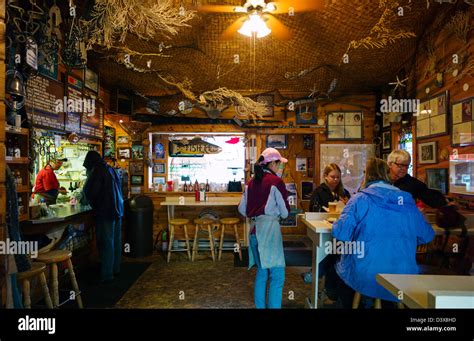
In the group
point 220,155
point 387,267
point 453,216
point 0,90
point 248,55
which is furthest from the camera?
point 220,155

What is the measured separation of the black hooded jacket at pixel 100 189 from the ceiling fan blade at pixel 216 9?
7.63 ft

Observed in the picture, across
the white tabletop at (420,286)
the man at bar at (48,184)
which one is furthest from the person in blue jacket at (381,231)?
the man at bar at (48,184)

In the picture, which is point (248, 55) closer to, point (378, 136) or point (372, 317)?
point (378, 136)

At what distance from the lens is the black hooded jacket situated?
363 centimetres

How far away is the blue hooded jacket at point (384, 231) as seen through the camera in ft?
5.96

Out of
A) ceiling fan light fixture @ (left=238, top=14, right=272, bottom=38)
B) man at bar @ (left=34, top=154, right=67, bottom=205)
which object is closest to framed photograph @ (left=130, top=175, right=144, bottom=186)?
man at bar @ (left=34, top=154, right=67, bottom=205)

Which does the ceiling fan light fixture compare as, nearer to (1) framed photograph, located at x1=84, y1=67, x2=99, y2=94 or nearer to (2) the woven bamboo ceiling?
(2) the woven bamboo ceiling

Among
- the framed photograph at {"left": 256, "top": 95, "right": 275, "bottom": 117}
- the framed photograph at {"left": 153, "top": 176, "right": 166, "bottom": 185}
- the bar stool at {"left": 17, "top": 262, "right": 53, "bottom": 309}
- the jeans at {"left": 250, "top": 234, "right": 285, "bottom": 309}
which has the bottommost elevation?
the jeans at {"left": 250, "top": 234, "right": 285, "bottom": 309}

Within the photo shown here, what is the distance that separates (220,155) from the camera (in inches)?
233

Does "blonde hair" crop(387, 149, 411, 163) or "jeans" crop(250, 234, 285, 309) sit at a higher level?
"blonde hair" crop(387, 149, 411, 163)

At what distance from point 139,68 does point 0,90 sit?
3091 mm

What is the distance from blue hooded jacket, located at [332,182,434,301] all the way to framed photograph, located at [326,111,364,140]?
3.84 meters

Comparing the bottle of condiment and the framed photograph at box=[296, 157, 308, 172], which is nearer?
the bottle of condiment

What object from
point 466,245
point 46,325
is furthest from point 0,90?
point 466,245
